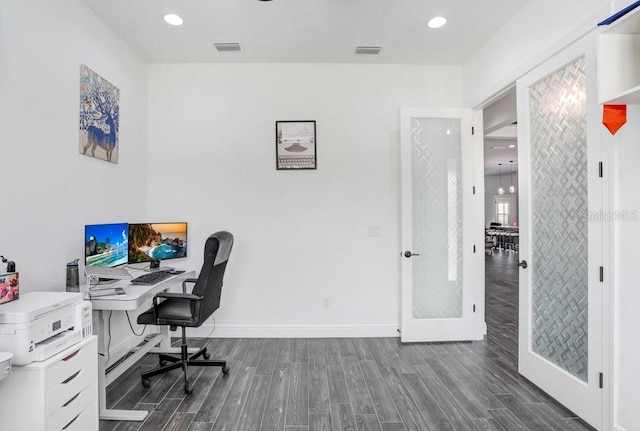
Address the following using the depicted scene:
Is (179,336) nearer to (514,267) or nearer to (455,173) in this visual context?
(455,173)

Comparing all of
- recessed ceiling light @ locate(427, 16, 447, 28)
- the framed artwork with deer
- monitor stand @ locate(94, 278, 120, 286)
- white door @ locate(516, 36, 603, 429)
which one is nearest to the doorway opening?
white door @ locate(516, 36, 603, 429)

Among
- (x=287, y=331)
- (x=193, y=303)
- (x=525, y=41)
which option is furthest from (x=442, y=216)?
(x=193, y=303)

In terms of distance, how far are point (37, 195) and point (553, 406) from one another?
3.73m

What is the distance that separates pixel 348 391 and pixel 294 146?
7.77 ft

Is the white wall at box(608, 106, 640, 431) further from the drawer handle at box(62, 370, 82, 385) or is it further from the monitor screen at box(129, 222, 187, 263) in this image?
the monitor screen at box(129, 222, 187, 263)

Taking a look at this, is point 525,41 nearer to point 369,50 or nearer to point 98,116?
point 369,50

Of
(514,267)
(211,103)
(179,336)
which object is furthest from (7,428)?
(514,267)

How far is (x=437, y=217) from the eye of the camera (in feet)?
11.0

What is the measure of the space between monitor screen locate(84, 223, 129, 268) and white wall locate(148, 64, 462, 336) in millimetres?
882

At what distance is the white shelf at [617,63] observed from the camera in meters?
1.60

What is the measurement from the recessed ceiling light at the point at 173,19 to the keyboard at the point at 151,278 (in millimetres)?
2150

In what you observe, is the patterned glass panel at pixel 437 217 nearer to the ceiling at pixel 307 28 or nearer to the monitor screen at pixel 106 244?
the ceiling at pixel 307 28

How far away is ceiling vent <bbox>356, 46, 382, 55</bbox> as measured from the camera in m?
3.14

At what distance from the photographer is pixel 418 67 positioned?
11.5 feet
